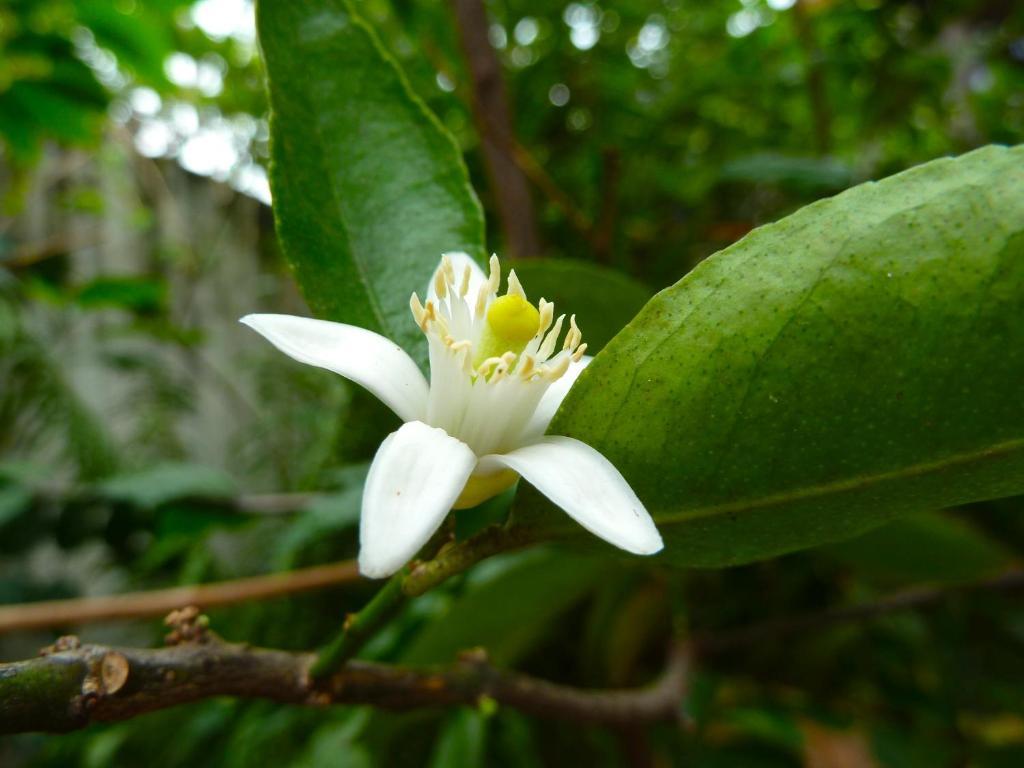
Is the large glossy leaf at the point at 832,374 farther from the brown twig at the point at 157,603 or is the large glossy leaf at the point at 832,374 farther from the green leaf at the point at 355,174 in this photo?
the brown twig at the point at 157,603

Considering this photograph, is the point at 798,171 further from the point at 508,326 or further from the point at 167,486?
the point at 167,486

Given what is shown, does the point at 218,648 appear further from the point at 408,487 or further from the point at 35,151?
Answer: the point at 35,151

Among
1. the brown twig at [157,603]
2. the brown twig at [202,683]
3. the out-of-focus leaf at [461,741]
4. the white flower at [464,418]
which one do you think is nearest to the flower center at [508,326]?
the white flower at [464,418]

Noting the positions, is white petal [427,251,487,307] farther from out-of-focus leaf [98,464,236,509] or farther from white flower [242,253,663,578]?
out-of-focus leaf [98,464,236,509]

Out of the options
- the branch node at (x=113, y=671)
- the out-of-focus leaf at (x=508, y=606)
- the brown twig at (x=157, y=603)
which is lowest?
the out-of-focus leaf at (x=508, y=606)

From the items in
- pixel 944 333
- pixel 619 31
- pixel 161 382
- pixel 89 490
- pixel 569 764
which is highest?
pixel 619 31

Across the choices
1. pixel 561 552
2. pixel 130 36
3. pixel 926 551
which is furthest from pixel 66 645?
pixel 130 36

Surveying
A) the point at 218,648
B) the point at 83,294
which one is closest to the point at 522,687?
the point at 218,648
